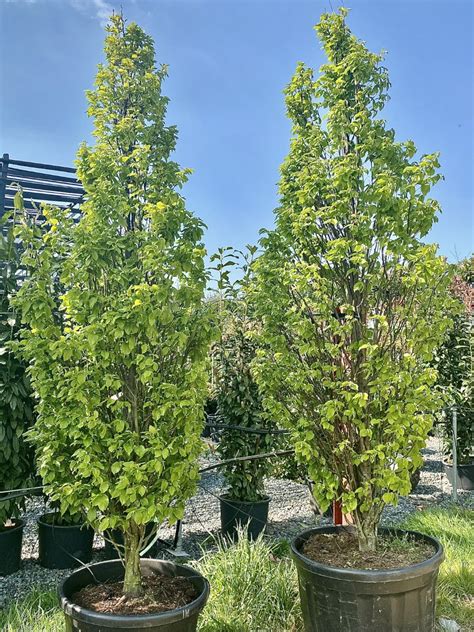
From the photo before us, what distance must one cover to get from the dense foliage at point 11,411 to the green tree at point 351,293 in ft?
6.02

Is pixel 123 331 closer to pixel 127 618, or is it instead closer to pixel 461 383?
pixel 127 618

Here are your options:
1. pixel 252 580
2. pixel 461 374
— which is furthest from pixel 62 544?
pixel 461 374

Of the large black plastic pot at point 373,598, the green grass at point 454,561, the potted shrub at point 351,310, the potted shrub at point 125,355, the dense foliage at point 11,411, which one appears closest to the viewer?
the potted shrub at point 125,355

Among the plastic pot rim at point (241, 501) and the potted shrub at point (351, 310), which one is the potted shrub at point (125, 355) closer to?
the potted shrub at point (351, 310)

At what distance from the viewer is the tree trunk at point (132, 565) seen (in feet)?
7.20

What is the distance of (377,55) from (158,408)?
7.34 ft

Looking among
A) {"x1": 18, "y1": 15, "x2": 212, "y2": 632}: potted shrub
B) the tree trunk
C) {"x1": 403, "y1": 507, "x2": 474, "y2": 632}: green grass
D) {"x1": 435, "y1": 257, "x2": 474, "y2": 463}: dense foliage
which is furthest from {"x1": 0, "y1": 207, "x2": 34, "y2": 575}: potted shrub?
{"x1": 435, "y1": 257, "x2": 474, "y2": 463}: dense foliage

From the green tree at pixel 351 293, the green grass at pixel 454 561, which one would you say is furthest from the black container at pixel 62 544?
the green grass at pixel 454 561

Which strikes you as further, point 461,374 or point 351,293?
point 461,374

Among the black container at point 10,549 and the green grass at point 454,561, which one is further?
the black container at point 10,549

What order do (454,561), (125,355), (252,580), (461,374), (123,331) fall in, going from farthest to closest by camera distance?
(461,374), (454,561), (252,580), (125,355), (123,331)

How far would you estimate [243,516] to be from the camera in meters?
4.36

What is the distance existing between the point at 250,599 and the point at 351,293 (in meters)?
1.69

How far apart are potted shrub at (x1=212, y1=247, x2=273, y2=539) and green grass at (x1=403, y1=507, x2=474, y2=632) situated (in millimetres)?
1353
